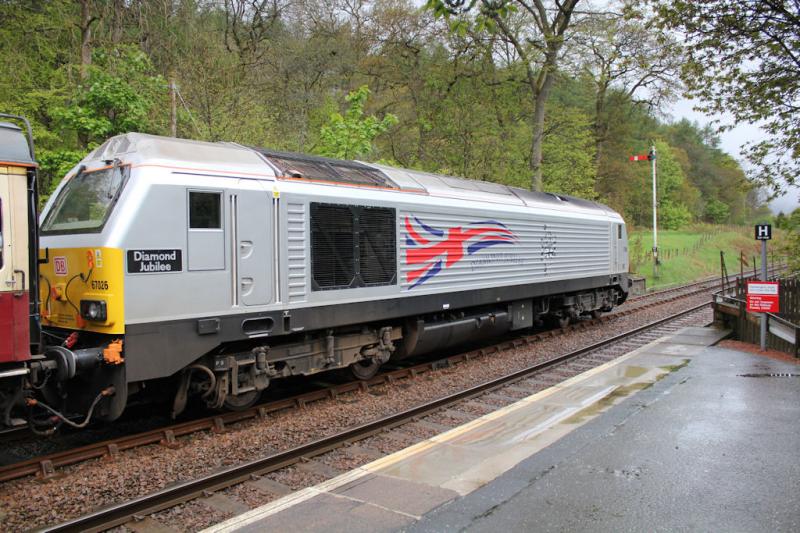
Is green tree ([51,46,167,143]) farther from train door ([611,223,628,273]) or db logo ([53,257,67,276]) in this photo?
train door ([611,223,628,273])

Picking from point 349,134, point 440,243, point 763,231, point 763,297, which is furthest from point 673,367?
point 349,134

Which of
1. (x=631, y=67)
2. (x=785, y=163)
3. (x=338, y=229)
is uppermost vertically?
(x=631, y=67)

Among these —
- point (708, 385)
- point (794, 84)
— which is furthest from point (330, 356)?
point (794, 84)

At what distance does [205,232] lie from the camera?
6.39 metres

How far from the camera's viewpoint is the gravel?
15.9ft

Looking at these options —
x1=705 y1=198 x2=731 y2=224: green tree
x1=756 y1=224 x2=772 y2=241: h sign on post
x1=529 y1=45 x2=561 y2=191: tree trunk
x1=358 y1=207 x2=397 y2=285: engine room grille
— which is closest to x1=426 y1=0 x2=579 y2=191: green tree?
x1=529 y1=45 x2=561 y2=191: tree trunk

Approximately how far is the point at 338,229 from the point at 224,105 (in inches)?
334

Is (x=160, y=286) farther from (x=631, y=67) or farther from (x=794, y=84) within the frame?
(x=631, y=67)

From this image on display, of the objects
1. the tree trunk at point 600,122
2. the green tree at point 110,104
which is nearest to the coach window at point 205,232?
the green tree at point 110,104

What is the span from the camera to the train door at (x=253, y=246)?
6680 millimetres

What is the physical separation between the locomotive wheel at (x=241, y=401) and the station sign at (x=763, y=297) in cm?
974

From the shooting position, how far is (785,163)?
15953 millimetres

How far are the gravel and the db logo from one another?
202 cm

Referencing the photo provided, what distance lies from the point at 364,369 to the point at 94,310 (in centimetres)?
444
